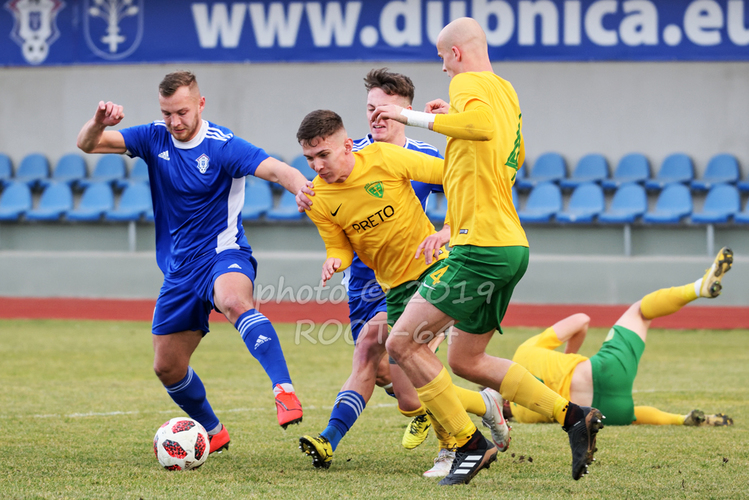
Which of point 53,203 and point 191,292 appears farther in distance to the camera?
point 53,203

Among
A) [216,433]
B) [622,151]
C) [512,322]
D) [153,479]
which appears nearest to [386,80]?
[216,433]

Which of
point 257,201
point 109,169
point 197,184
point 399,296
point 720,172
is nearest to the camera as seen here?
point 399,296

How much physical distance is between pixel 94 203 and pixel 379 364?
10168 millimetres

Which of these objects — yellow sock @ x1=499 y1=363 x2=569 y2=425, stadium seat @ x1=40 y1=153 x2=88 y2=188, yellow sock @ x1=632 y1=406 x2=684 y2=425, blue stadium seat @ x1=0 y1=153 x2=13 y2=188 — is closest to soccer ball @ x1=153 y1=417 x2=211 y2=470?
yellow sock @ x1=499 y1=363 x2=569 y2=425

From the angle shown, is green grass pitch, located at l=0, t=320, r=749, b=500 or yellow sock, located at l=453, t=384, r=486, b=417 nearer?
green grass pitch, located at l=0, t=320, r=749, b=500

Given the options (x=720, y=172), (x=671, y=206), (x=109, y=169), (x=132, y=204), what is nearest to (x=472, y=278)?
(x=671, y=206)

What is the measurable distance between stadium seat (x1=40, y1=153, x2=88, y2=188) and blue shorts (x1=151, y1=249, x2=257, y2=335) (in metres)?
10.6

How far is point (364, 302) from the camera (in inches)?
186

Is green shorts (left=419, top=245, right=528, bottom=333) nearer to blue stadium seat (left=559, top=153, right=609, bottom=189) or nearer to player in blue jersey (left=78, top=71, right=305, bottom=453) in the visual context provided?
player in blue jersey (left=78, top=71, right=305, bottom=453)

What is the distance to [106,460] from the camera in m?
4.28

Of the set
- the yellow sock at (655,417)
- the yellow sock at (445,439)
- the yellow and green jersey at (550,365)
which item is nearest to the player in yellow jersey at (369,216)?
the yellow sock at (445,439)

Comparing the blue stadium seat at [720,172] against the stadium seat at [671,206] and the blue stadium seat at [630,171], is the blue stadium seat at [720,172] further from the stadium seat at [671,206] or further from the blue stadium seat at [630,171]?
the blue stadium seat at [630,171]

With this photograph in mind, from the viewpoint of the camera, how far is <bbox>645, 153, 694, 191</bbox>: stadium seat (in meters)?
12.8

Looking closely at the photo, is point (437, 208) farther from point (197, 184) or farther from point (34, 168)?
point (197, 184)
